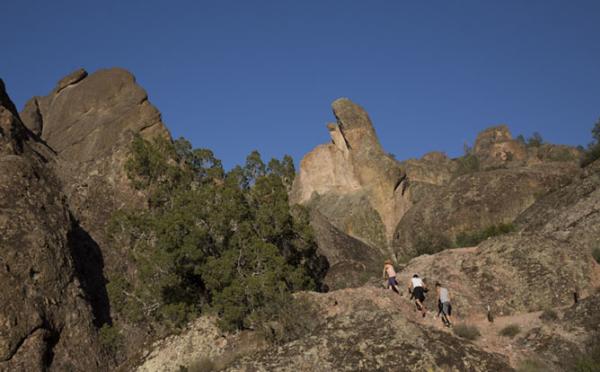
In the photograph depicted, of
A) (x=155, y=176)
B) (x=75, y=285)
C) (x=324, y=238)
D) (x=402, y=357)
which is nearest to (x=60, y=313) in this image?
(x=75, y=285)

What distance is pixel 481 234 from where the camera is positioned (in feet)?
128

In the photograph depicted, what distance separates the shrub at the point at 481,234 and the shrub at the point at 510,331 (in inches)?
605

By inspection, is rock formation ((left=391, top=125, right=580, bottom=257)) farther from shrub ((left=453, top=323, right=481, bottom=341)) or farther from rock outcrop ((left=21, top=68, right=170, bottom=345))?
shrub ((left=453, top=323, right=481, bottom=341))

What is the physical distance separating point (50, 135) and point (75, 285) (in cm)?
4182

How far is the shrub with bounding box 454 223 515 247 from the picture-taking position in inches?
1479

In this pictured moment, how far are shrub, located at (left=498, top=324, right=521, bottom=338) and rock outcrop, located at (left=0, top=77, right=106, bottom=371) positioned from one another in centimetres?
1521

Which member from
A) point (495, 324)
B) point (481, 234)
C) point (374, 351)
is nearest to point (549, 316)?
point (495, 324)

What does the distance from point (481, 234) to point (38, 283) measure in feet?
82.5

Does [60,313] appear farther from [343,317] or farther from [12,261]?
[343,317]

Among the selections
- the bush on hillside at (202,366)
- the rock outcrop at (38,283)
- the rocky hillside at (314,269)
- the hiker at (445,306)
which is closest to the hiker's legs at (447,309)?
the hiker at (445,306)

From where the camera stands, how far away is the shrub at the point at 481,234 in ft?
123

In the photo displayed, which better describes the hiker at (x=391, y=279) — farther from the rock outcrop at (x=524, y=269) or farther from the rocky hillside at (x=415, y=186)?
the rocky hillside at (x=415, y=186)

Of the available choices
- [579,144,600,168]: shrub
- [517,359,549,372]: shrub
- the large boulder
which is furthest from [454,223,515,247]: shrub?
[517,359,549,372]: shrub

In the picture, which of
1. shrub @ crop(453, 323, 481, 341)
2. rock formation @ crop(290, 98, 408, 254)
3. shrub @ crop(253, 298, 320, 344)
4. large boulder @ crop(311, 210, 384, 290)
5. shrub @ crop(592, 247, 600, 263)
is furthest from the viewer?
rock formation @ crop(290, 98, 408, 254)
